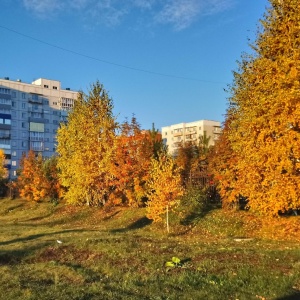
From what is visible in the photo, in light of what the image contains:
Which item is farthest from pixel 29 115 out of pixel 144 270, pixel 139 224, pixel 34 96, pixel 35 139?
pixel 144 270

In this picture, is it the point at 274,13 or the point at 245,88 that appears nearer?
the point at 274,13

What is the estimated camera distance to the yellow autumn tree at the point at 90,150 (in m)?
30.7

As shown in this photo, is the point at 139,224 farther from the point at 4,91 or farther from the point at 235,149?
the point at 4,91

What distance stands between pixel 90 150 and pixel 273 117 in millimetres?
17421

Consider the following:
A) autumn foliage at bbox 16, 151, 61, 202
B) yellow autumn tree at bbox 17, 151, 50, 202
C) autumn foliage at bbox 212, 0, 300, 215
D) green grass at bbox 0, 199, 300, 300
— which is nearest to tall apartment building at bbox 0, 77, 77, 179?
yellow autumn tree at bbox 17, 151, 50, 202

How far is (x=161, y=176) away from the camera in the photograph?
20.5 meters

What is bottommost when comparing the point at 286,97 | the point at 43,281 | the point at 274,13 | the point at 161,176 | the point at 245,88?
the point at 43,281

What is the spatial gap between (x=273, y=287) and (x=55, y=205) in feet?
99.9

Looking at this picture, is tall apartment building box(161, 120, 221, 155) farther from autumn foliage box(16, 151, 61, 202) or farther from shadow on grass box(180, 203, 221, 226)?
shadow on grass box(180, 203, 221, 226)

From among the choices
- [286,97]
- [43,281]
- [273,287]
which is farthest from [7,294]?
[286,97]

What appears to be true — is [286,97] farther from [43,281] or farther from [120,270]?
[43,281]

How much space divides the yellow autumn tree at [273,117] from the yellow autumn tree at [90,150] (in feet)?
44.2

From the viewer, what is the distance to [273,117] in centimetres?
1708

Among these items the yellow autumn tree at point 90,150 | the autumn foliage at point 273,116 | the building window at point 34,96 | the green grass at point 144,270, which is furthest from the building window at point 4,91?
the autumn foliage at point 273,116
